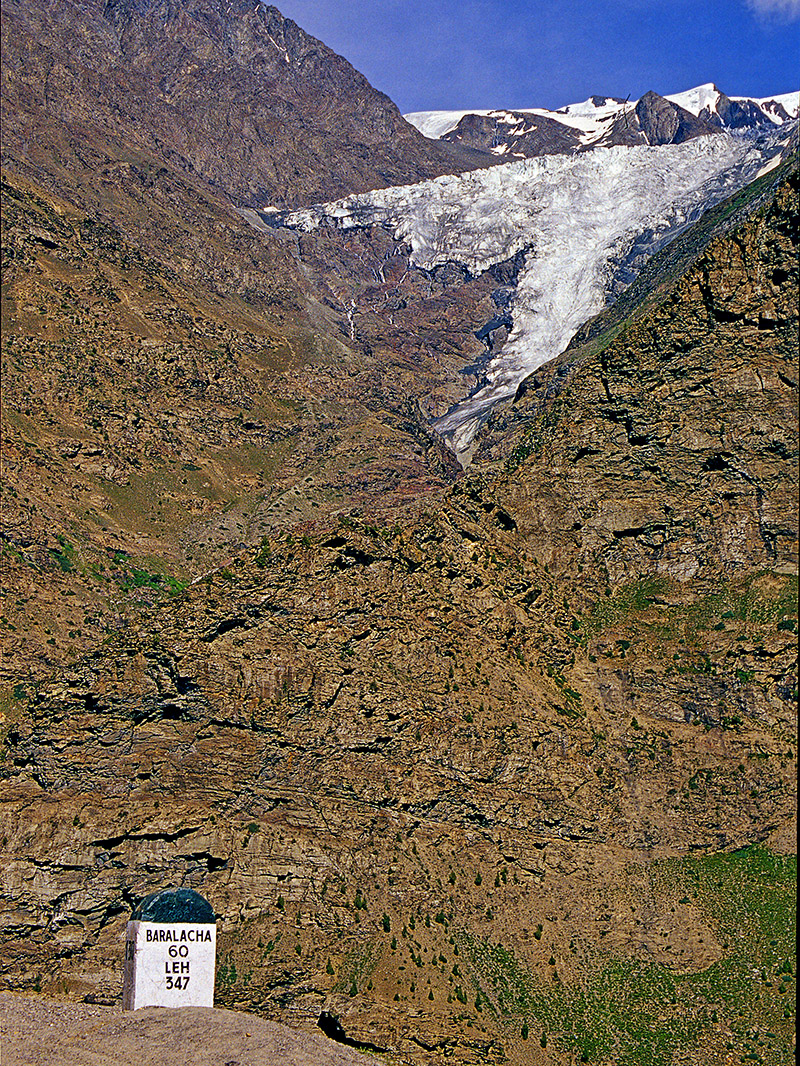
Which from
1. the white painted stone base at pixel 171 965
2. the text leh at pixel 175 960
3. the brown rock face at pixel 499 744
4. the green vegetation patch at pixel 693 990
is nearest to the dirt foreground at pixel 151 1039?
the white painted stone base at pixel 171 965

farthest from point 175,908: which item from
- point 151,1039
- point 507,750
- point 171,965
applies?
point 507,750

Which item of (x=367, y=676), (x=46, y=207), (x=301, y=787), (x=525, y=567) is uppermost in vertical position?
(x=46, y=207)

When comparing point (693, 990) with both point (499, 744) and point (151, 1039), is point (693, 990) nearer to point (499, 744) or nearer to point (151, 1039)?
point (499, 744)

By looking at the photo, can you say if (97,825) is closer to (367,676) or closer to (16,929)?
(16,929)

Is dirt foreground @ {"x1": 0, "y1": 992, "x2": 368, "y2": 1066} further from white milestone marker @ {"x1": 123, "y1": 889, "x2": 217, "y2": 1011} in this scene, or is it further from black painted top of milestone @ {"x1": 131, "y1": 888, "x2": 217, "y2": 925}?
black painted top of milestone @ {"x1": 131, "y1": 888, "x2": 217, "y2": 925}

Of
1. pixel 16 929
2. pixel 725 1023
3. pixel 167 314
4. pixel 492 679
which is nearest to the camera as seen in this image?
pixel 725 1023

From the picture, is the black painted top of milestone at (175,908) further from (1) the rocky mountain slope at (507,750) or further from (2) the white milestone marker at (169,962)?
(1) the rocky mountain slope at (507,750)

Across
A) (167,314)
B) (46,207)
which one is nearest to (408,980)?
(167,314)

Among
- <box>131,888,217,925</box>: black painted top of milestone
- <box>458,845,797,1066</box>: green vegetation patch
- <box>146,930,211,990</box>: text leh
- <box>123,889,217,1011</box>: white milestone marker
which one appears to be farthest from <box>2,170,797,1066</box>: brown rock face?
<box>146,930,211,990</box>: text leh
